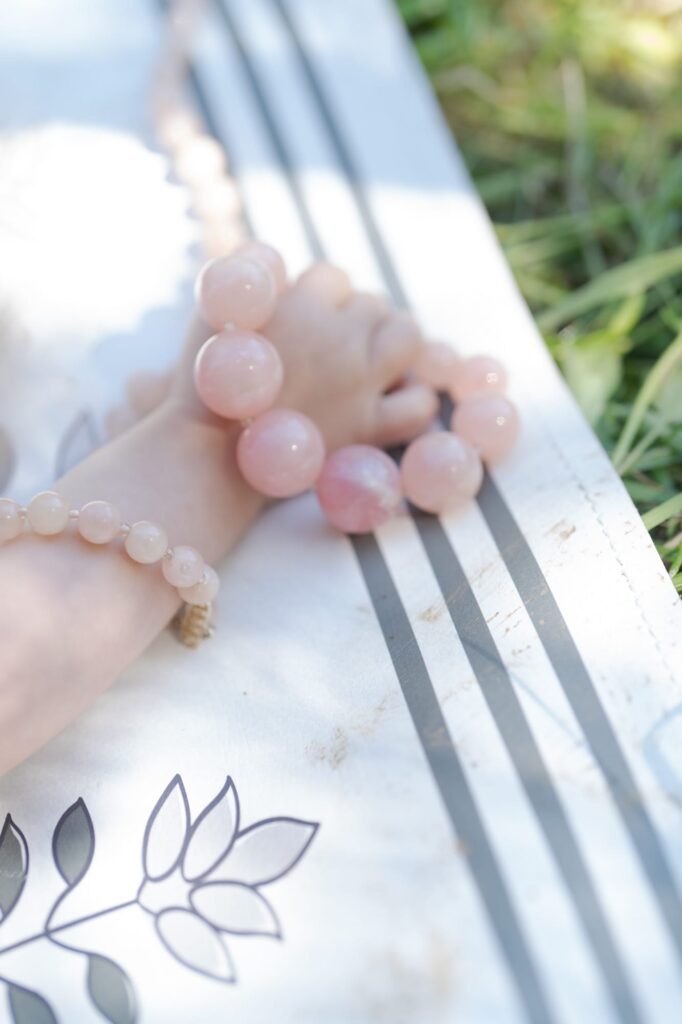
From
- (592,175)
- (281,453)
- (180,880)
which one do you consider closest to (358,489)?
(281,453)

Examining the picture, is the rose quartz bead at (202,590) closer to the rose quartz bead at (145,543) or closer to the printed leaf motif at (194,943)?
the rose quartz bead at (145,543)

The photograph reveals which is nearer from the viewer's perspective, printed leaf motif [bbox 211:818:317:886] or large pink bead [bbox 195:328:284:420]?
printed leaf motif [bbox 211:818:317:886]

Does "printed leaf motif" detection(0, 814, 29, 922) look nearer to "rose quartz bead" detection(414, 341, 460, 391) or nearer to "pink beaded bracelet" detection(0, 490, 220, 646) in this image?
"pink beaded bracelet" detection(0, 490, 220, 646)

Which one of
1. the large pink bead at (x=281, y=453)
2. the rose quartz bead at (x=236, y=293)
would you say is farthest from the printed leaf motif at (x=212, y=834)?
the rose quartz bead at (x=236, y=293)

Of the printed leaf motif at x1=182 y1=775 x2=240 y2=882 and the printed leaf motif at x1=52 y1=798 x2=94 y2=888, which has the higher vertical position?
the printed leaf motif at x1=52 y1=798 x2=94 y2=888

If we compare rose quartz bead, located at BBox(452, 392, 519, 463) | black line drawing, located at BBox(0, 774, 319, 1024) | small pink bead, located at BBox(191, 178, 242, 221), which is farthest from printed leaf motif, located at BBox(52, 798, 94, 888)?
small pink bead, located at BBox(191, 178, 242, 221)

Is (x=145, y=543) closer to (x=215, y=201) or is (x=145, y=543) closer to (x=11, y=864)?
(x=11, y=864)
